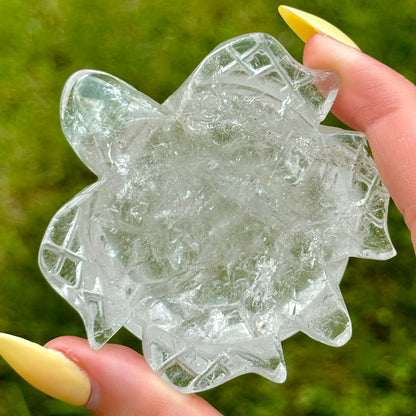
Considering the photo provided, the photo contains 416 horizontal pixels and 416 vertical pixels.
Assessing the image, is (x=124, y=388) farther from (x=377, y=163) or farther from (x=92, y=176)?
(x=377, y=163)

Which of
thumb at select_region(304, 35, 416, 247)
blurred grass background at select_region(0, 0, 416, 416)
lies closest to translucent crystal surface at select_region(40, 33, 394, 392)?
thumb at select_region(304, 35, 416, 247)

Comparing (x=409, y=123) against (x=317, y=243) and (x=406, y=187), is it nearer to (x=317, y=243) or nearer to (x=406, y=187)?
(x=406, y=187)

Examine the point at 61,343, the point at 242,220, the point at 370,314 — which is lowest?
the point at 370,314

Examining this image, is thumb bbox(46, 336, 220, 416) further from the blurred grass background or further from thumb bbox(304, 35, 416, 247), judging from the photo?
thumb bbox(304, 35, 416, 247)

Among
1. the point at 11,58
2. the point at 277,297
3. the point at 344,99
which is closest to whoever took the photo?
the point at 277,297

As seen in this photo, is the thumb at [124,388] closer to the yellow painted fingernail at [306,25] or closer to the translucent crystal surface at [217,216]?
the translucent crystal surface at [217,216]

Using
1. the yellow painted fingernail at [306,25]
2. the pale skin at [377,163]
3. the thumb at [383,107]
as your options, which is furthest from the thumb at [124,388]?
the yellow painted fingernail at [306,25]

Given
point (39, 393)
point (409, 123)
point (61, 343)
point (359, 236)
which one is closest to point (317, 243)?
point (359, 236)
